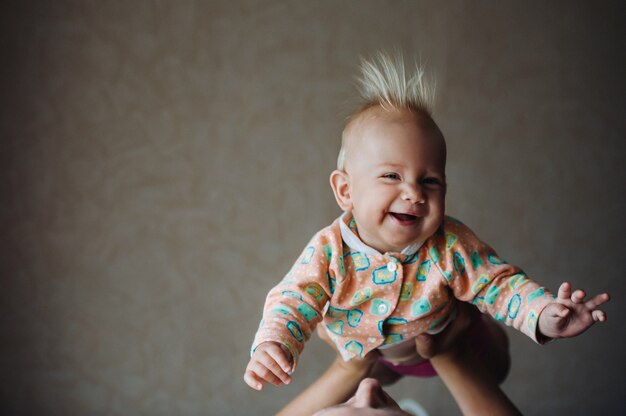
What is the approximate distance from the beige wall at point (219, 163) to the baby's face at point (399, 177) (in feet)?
1.95

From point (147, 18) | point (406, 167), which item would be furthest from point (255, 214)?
point (406, 167)

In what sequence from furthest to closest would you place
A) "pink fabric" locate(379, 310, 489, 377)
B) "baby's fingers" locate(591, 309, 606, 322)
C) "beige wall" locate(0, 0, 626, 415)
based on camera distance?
"beige wall" locate(0, 0, 626, 415)
"pink fabric" locate(379, 310, 489, 377)
"baby's fingers" locate(591, 309, 606, 322)

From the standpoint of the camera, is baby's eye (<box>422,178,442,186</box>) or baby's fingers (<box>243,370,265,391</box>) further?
baby's eye (<box>422,178,442,186</box>)

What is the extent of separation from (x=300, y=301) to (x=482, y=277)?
0.23 m

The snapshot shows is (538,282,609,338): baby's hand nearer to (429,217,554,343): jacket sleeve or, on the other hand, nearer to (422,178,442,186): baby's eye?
(429,217,554,343): jacket sleeve

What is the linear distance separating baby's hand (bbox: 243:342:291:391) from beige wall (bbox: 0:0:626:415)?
2.58 feet

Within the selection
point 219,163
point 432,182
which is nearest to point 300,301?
point 432,182

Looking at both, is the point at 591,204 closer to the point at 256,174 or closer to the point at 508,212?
the point at 508,212

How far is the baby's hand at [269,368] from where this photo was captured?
25.4 inches

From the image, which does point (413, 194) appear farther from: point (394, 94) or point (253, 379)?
point (253, 379)

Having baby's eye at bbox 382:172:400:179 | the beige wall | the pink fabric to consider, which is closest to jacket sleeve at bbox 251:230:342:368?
baby's eye at bbox 382:172:400:179

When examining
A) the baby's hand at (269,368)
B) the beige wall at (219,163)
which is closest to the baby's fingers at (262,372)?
the baby's hand at (269,368)

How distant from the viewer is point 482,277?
2.54 feet

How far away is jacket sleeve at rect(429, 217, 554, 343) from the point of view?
730 millimetres
